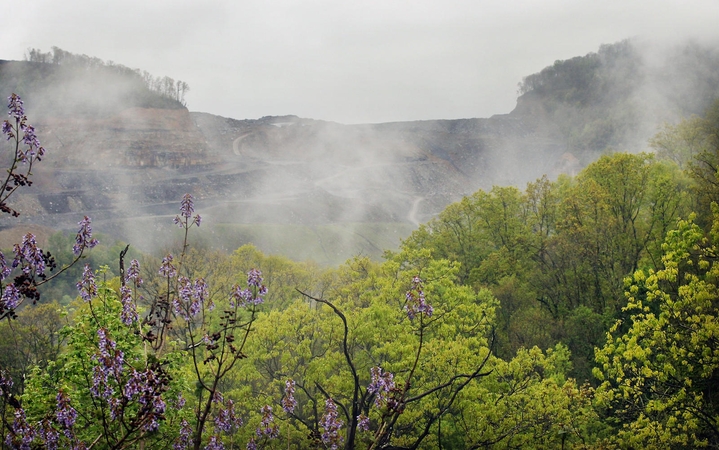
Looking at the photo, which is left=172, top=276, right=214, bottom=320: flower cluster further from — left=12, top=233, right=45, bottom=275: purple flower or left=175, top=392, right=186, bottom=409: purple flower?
left=175, top=392, right=186, bottom=409: purple flower

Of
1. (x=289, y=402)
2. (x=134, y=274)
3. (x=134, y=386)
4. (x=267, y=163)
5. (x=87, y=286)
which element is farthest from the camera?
(x=267, y=163)

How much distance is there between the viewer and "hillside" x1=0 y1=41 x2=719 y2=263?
4781 inches

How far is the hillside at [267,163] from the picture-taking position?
398ft

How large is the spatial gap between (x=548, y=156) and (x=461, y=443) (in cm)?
18457

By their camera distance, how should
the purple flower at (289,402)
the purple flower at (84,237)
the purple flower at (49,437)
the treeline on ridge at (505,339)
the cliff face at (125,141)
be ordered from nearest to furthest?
the purple flower at (49,437) < the purple flower at (84,237) < the purple flower at (289,402) < the treeline on ridge at (505,339) < the cliff face at (125,141)

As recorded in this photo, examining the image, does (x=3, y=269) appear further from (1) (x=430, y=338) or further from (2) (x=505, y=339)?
(2) (x=505, y=339)

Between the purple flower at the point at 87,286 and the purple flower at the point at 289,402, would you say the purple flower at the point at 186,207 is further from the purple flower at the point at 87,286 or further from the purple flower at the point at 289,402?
the purple flower at the point at 289,402

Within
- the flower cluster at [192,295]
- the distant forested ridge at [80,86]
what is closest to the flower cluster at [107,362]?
the flower cluster at [192,295]

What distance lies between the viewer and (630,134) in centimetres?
14512

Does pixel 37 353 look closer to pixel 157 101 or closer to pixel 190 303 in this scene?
pixel 190 303

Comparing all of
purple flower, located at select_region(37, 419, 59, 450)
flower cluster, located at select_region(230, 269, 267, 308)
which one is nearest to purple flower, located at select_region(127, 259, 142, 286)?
flower cluster, located at select_region(230, 269, 267, 308)

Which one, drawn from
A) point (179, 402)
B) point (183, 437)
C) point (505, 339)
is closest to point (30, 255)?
point (183, 437)

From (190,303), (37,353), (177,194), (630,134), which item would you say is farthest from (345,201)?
(190,303)

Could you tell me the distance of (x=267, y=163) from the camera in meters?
169
